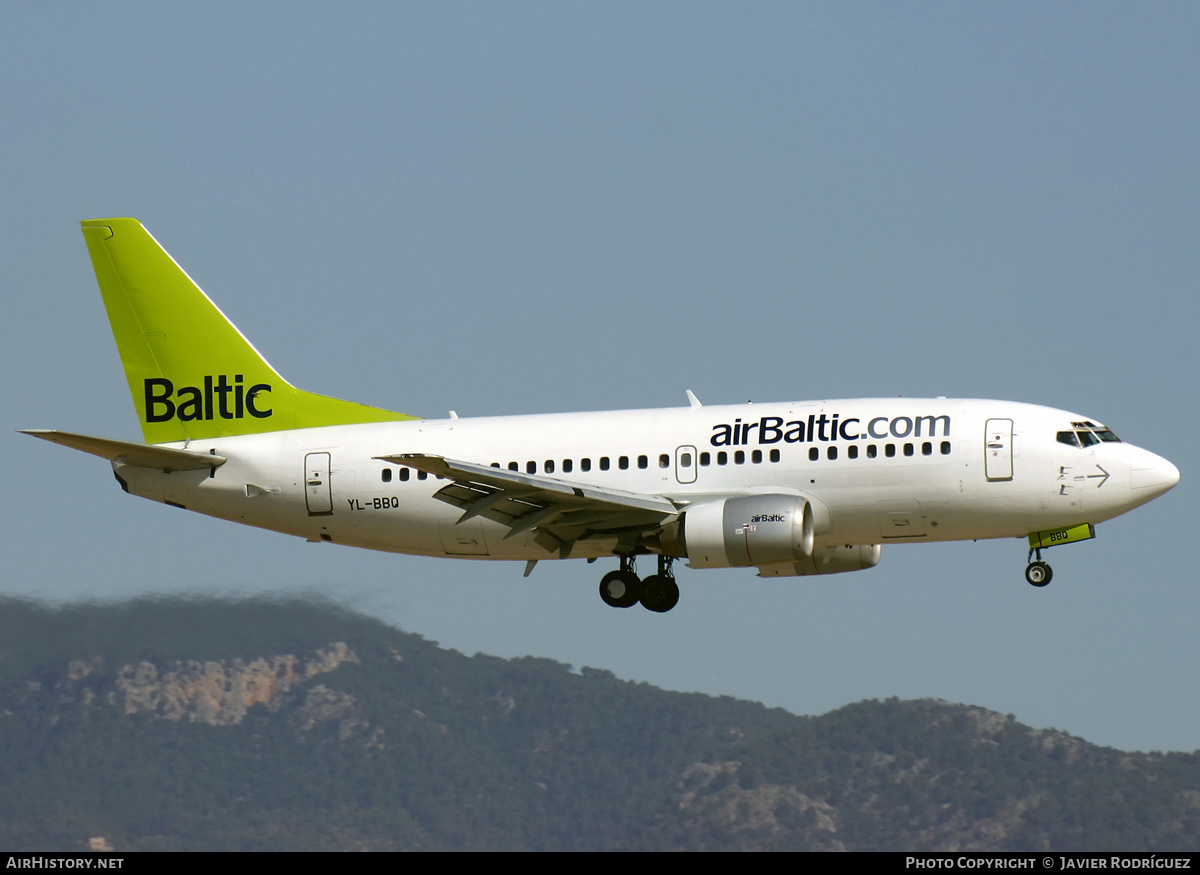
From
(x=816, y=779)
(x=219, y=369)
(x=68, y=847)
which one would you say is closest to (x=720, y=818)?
(x=816, y=779)

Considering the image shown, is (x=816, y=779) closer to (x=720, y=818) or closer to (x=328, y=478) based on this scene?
(x=720, y=818)

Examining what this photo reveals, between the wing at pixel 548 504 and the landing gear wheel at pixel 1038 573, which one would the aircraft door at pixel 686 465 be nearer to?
the wing at pixel 548 504

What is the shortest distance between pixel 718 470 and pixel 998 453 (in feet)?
22.4

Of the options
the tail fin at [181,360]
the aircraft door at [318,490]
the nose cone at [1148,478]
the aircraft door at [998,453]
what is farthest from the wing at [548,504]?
the nose cone at [1148,478]

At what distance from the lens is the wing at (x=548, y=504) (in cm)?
4159

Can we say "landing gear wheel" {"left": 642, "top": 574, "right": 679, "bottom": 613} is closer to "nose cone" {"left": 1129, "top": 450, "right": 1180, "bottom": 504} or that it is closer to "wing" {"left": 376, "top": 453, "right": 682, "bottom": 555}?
"wing" {"left": 376, "top": 453, "right": 682, "bottom": 555}

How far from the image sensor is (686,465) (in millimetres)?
43594

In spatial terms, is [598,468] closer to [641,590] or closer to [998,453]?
[641,590]

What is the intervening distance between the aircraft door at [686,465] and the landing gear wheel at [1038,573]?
343 inches

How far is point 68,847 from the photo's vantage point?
141125 mm

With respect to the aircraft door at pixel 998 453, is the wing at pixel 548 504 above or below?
below

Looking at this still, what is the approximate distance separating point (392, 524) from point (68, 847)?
107 m

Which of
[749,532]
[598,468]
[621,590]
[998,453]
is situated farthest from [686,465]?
[998,453]
